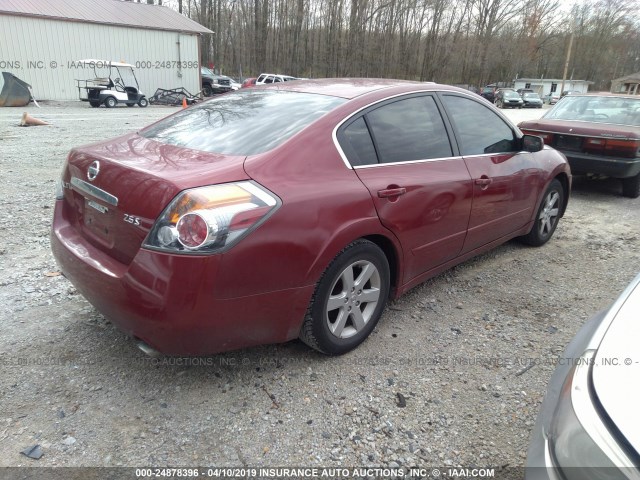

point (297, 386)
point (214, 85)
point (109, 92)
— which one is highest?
point (214, 85)

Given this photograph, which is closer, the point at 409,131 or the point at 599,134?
the point at 409,131

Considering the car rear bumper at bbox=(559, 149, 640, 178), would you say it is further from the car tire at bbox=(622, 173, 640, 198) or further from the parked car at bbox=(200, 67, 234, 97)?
the parked car at bbox=(200, 67, 234, 97)

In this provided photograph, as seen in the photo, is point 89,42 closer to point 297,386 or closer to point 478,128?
point 478,128

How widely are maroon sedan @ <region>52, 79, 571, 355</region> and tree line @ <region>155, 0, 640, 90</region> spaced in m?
49.0

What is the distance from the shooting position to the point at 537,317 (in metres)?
3.47

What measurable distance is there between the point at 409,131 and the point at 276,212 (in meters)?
1.35

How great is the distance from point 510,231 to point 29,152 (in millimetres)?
8452

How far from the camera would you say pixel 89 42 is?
2441 cm

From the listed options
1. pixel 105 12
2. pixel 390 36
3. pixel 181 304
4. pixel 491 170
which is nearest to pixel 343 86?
pixel 491 170

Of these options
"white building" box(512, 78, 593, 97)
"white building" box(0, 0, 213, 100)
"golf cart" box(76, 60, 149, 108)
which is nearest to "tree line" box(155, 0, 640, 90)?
"white building" box(512, 78, 593, 97)

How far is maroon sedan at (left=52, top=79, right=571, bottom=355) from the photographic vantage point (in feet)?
6.95

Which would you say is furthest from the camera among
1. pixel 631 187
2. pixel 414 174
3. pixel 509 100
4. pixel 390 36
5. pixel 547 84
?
pixel 547 84

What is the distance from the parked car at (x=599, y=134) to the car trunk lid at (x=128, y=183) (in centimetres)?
611

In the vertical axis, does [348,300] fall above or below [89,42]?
below
